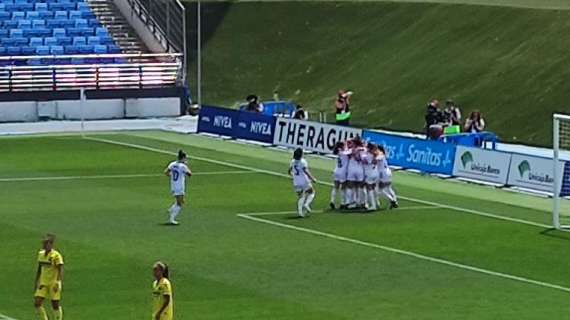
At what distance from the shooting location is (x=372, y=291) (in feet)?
107

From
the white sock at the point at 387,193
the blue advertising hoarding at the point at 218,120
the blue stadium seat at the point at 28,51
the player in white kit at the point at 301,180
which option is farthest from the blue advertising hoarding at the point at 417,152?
the blue stadium seat at the point at 28,51

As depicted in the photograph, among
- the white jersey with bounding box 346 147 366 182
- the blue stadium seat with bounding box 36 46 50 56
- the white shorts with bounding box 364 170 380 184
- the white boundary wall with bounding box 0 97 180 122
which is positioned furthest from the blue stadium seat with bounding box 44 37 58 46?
the white shorts with bounding box 364 170 380 184

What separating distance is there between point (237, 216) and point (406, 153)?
1230cm

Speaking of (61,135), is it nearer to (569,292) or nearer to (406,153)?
(406,153)

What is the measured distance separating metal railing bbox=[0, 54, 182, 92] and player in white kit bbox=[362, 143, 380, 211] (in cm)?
3126

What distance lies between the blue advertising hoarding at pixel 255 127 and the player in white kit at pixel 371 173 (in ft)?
58.6

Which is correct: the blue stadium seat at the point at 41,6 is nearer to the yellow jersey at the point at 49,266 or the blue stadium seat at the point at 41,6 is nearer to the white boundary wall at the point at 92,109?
the white boundary wall at the point at 92,109

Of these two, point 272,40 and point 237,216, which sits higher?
point 272,40

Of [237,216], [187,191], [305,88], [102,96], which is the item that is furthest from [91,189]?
[305,88]

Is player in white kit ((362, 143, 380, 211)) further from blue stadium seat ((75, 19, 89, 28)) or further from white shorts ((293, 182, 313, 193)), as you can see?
blue stadium seat ((75, 19, 89, 28))

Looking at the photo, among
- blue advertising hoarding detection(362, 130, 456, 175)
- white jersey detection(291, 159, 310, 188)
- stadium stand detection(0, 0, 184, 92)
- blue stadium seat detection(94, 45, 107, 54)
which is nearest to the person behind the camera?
white jersey detection(291, 159, 310, 188)

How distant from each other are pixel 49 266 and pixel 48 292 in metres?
0.46

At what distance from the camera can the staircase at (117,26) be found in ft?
261

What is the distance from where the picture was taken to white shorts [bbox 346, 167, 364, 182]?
44.8 meters
